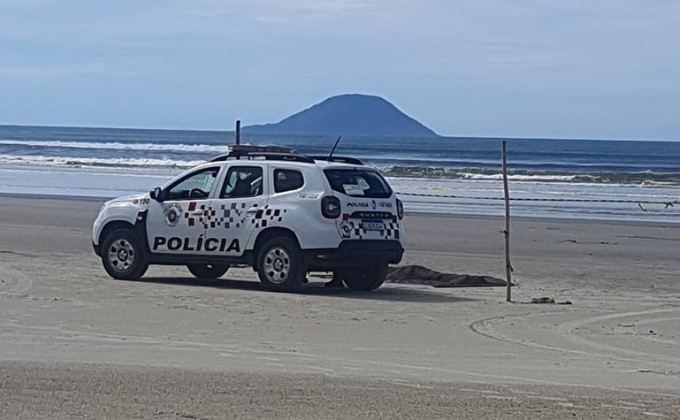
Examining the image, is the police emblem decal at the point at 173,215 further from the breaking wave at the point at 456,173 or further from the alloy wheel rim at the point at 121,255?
the breaking wave at the point at 456,173

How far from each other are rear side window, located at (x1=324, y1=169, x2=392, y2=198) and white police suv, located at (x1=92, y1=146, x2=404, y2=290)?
0.01 metres

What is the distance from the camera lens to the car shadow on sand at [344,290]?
A: 1530cm

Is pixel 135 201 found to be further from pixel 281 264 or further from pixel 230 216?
pixel 281 264

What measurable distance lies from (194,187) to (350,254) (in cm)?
266

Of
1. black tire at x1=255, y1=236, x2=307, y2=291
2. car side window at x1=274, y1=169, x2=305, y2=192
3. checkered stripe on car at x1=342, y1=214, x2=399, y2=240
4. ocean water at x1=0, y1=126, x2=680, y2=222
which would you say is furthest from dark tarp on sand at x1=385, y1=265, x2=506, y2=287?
ocean water at x1=0, y1=126, x2=680, y2=222

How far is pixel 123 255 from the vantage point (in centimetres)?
1644

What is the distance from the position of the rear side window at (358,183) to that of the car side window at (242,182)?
3.29ft

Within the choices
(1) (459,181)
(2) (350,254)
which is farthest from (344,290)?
(1) (459,181)

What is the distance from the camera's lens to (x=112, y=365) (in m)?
9.41

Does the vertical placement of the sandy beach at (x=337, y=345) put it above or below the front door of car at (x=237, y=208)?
below

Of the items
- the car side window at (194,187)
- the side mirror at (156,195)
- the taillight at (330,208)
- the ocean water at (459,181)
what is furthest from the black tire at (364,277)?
the ocean water at (459,181)

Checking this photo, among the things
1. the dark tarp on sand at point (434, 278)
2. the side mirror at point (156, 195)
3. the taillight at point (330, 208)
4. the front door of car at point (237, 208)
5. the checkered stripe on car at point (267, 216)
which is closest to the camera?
the taillight at point (330, 208)

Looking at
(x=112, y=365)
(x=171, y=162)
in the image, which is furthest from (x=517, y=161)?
(x=112, y=365)

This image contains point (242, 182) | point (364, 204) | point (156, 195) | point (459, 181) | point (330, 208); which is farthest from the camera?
point (459, 181)
